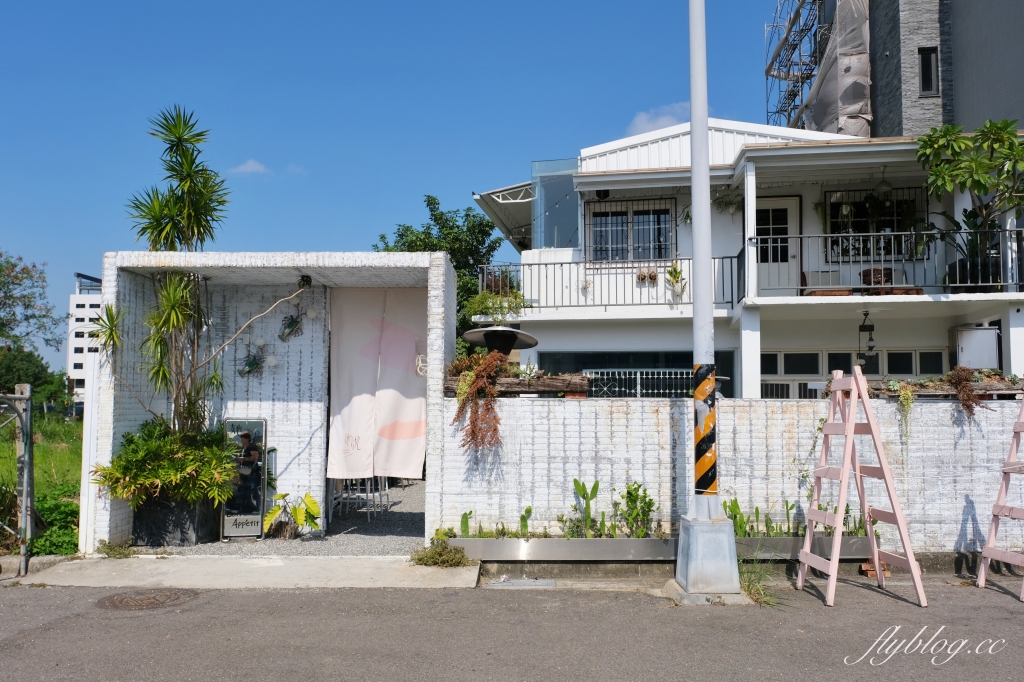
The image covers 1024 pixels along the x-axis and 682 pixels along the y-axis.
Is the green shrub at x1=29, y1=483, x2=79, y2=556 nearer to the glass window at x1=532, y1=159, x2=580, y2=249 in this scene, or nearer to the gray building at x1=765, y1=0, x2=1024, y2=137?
the glass window at x1=532, y1=159, x2=580, y2=249

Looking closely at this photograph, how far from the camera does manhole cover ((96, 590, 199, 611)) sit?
667 cm

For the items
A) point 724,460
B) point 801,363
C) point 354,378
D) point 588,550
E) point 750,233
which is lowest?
point 588,550

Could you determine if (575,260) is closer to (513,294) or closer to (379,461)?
(513,294)

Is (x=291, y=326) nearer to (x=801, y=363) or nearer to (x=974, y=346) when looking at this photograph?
(x=801, y=363)

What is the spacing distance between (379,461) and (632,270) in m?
6.91

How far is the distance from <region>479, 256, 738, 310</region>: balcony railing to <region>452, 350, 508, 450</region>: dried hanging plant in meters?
6.02

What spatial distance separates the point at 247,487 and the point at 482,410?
3.36m

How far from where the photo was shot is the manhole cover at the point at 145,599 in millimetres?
6672

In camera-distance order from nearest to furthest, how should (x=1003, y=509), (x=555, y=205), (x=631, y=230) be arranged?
1. (x=1003, y=509)
2. (x=631, y=230)
3. (x=555, y=205)

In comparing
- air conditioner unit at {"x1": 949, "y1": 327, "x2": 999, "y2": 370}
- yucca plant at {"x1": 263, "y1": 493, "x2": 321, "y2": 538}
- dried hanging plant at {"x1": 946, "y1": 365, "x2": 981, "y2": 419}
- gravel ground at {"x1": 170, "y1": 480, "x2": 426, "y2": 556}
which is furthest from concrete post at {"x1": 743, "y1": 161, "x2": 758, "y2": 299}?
yucca plant at {"x1": 263, "y1": 493, "x2": 321, "y2": 538}

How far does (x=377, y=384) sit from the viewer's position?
971 cm

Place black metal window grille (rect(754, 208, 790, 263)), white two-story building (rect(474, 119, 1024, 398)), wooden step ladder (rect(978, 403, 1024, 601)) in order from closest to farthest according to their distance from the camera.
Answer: wooden step ladder (rect(978, 403, 1024, 601))
white two-story building (rect(474, 119, 1024, 398))
black metal window grille (rect(754, 208, 790, 263))

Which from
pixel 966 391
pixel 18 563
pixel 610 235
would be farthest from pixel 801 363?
pixel 18 563

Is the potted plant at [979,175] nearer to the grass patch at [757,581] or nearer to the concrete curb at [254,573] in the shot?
the grass patch at [757,581]
